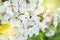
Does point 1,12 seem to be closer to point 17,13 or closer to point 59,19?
point 17,13

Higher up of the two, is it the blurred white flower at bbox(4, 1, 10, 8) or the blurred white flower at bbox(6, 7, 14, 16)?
the blurred white flower at bbox(4, 1, 10, 8)

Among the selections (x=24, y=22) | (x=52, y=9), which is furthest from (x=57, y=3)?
(x=24, y=22)

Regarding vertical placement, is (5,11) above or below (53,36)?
above

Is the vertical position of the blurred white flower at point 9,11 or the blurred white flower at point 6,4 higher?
the blurred white flower at point 6,4

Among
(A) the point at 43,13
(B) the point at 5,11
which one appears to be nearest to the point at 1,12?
(B) the point at 5,11

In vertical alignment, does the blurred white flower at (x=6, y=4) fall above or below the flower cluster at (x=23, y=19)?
above

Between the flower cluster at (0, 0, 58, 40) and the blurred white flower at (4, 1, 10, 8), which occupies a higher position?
the blurred white flower at (4, 1, 10, 8)
